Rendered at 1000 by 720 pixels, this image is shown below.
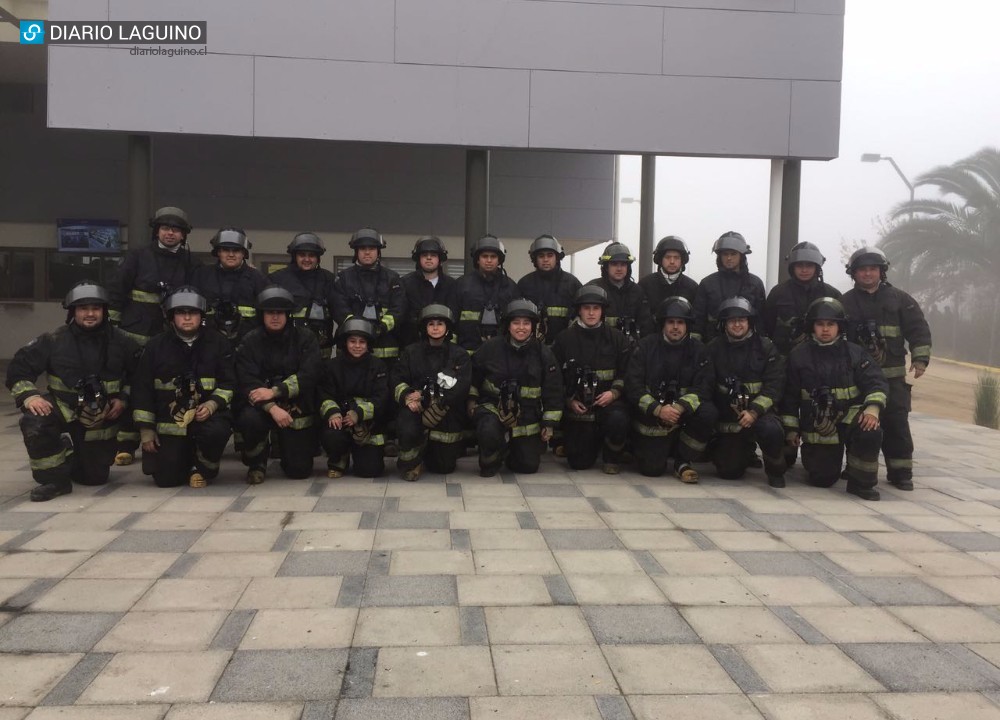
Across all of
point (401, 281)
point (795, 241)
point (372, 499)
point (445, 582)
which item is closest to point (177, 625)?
point (445, 582)

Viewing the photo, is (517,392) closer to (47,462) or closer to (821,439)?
(821,439)

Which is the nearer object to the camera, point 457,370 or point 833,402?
point 833,402

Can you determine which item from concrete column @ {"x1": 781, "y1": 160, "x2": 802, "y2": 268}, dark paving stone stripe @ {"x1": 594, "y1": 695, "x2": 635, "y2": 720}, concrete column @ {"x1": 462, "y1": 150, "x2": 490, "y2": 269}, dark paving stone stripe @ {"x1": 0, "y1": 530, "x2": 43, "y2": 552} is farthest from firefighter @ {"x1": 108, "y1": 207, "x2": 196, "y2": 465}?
concrete column @ {"x1": 781, "y1": 160, "x2": 802, "y2": 268}

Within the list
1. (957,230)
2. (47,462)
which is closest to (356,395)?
(47,462)

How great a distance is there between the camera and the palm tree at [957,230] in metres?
20.1

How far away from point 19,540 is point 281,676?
260 cm

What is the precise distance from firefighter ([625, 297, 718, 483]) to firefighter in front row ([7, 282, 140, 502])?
4.19m

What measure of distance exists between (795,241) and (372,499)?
19.2 feet

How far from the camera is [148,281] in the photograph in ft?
21.5

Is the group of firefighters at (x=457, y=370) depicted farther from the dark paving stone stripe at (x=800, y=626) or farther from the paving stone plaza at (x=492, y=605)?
the dark paving stone stripe at (x=800, y=626)

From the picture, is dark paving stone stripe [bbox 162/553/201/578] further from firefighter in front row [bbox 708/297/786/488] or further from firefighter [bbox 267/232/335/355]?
firefighter in front row [bbox 708/297/786/488]

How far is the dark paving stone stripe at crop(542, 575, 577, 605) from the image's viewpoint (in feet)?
12.2

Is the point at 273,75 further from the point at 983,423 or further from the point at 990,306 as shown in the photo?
the point at 990,306

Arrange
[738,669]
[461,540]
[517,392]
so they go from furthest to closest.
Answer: [517,392] < [461,540] < [738,669]
